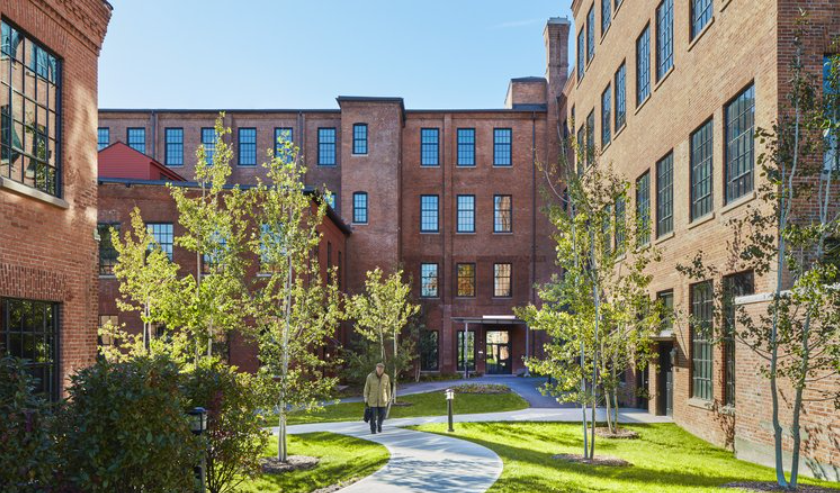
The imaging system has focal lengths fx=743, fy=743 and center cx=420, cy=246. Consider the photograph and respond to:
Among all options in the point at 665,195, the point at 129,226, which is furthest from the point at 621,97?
the point at 129,226

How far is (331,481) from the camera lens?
1260 cm

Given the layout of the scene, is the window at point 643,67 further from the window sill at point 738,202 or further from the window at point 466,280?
the window at point 466,280

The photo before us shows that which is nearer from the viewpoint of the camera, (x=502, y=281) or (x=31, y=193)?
(x=31, y=193)

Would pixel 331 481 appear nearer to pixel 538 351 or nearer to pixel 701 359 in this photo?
pixel 701 359

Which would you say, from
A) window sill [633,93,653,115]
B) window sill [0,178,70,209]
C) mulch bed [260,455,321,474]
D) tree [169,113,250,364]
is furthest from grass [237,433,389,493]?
window sill [633,93,653,115]

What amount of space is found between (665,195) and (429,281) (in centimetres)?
2187

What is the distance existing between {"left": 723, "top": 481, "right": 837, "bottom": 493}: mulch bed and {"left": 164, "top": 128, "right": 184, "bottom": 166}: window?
3835cm

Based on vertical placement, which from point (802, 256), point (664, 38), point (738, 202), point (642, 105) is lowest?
point (802, 256)

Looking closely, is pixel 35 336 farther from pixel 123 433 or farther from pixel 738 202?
pixel 738 202

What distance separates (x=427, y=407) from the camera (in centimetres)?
2588

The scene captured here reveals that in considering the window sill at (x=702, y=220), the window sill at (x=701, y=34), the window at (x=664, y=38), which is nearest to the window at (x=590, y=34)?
the window at (x=664, y=38)

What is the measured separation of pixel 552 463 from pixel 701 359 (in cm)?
681

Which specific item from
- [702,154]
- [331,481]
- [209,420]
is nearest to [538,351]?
→ [702,154]

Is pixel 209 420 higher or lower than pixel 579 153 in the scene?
lower
